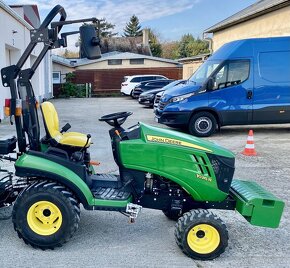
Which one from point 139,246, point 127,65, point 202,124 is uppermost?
point 127,65

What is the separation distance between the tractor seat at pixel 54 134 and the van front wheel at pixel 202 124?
555 cm

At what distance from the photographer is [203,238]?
3258 mm

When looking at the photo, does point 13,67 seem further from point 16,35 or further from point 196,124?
point 16,35

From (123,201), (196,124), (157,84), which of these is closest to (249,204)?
(123,201)

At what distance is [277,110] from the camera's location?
31.0 ft

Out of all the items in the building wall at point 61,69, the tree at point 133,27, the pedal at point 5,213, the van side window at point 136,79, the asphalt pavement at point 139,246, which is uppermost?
the tree at point 133,27

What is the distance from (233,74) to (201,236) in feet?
22.2

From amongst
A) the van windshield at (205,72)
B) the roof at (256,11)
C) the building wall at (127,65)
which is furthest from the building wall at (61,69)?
the van windshield at (205,72)

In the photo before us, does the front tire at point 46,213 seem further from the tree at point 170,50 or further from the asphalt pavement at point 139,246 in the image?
the tree at point 170,50

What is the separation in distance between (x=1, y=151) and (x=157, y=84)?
17.7 metres

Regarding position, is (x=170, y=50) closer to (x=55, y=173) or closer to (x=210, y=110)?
(x=210, y=110)

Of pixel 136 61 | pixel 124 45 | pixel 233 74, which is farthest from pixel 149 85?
pixel 124 45

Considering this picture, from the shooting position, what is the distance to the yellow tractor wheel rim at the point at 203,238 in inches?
127

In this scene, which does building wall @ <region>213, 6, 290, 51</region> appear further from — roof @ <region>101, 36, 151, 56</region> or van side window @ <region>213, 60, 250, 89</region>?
roof @ <region>101, 36, 151, 56</region>
